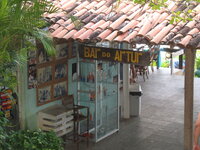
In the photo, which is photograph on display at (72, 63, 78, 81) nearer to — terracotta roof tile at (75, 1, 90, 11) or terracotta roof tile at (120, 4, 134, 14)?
terracotta roof tile at (75, 1, 90, 11)

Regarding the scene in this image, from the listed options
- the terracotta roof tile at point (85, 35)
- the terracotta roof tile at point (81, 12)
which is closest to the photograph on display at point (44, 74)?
the terracotta roof tile at point (81, 12)

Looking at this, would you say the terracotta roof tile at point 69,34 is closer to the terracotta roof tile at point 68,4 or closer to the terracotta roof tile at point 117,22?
the terracotta roof tile at point 117,22

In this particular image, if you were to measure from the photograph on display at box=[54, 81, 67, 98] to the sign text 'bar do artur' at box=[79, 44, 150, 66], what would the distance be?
2.88ft

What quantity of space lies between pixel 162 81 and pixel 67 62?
25.1 ft

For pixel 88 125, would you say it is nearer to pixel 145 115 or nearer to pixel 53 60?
pixel 53 60

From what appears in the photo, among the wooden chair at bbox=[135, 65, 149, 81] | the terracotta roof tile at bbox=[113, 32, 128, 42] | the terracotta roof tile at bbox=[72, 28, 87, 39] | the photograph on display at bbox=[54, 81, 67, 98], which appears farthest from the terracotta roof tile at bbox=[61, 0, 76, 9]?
the wooden chair at bbox=[135, 65, 149, 81]

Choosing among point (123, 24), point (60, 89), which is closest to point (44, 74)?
point (60, 89)

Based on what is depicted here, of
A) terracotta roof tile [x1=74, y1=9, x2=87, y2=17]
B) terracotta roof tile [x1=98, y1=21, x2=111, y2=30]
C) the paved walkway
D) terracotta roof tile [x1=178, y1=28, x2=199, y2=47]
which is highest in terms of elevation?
terracotta roof tile [x1=74, y1=9, x2=87, y2=17]

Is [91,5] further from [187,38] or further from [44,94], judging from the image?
[187,38]

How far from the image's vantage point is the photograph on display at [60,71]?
9804 mm

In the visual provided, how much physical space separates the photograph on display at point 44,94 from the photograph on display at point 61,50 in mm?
731

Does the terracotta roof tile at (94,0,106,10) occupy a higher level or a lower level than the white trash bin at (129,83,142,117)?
higher

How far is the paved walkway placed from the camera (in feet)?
32.6

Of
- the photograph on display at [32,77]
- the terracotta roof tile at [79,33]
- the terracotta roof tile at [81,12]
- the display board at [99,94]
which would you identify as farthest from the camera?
the display board at [99,94]
